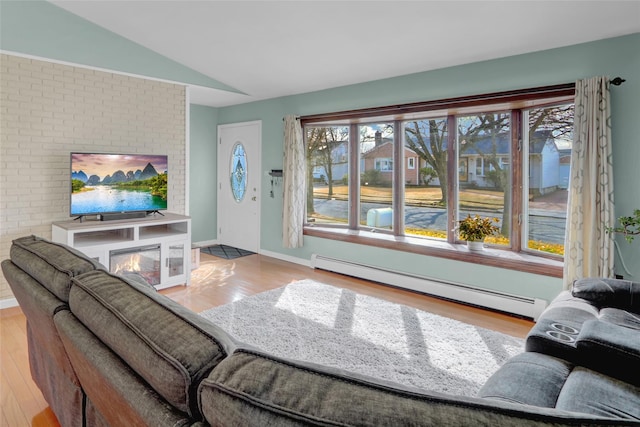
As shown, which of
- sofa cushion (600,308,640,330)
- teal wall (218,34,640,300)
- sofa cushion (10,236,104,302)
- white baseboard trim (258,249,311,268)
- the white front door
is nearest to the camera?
sofa cushion (10,236,104,302)

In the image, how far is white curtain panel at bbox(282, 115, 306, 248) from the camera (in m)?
5.20

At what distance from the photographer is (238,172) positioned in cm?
632

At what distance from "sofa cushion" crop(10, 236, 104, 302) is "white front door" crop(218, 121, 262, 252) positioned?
4.22 metres

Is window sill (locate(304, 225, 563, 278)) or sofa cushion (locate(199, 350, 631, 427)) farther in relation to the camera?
window sill (locate(304, 225, 563, 278))

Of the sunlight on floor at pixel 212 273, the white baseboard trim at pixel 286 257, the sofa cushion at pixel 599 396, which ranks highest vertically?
the sofa cushion at pixel 599 396

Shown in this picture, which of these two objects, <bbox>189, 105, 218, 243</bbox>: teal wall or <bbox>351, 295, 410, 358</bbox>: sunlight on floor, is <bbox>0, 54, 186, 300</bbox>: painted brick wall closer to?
<bbox>189, 105, 218, 243</bbox>: teal wall

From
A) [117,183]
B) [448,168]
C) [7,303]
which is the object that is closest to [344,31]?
[448,168]

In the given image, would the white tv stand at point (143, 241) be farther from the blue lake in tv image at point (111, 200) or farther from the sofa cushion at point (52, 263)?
the sofa cushion at point (52, 263)

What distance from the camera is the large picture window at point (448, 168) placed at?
3.63 metres

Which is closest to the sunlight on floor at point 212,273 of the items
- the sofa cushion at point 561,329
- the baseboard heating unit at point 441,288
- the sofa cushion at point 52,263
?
the baseboard heating unit at point 441,288

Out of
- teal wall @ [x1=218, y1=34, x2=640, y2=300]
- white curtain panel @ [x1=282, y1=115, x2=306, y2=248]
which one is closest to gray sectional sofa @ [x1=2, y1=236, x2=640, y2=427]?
teal wall @ [x1=218, y1=34, x2=640, y2=300]

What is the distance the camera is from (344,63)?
4113mm

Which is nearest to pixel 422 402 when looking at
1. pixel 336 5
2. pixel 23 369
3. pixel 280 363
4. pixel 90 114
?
pixel 280 363

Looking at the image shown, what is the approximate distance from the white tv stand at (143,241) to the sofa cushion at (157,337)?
9.19 ft
